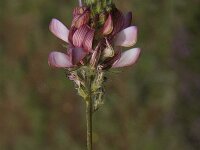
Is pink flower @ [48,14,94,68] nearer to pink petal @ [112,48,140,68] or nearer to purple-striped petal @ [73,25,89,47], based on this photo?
purple-striped petal @ [73,25,89,47]

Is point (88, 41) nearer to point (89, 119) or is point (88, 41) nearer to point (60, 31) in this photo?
point (60, 31)

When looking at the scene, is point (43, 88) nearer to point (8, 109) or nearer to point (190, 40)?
point (8, 109)

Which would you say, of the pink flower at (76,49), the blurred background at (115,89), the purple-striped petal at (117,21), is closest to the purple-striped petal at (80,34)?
the pink flower at (76,49)

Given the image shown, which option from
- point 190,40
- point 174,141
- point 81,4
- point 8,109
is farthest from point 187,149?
point 81,4

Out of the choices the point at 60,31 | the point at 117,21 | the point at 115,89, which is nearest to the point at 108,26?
the point at 117,21

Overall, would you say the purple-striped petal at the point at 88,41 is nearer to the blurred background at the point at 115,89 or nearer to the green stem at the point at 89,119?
the green stem at the point at 89,119

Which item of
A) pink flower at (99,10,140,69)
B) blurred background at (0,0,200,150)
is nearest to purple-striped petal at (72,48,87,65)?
pink flower at (99,10,140,69)
